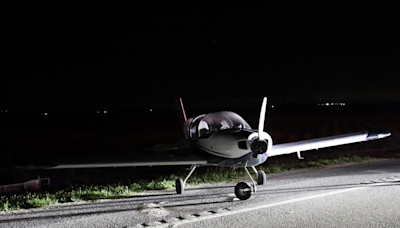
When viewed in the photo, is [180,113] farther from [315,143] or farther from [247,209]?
[247,209]

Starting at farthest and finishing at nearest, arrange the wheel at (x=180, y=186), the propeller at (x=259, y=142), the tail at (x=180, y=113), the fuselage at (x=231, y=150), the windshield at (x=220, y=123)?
the tail at (x=180, y=113), the wheel at (x=180, y=186), the windshield at (x=220, y=123), the fuselage at (x=231, y=150), the propeller at (x=259, y=142)

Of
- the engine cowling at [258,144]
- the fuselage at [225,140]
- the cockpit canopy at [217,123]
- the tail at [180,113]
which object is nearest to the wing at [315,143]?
the engine cowling at [258,144]

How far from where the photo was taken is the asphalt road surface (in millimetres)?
7641

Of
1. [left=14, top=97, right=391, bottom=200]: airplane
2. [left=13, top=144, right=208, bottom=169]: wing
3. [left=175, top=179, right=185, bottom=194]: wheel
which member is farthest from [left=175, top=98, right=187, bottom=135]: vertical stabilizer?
[left=175, top=179, right=185, bottom=194]: wheel

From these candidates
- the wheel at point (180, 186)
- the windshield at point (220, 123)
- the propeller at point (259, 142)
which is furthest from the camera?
the wheel at point (180, 186)

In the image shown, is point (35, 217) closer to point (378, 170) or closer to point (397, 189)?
point (397, 189)

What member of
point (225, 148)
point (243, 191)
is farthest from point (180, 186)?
point (243, 191)

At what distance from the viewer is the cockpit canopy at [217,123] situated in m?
10.6

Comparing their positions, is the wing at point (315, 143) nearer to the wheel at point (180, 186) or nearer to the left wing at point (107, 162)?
the left wing at point (107, 162)

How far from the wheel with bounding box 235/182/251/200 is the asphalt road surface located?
0.62 feet

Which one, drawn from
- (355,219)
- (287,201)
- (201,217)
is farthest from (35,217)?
(355,219)

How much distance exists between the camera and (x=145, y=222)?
25.3ft

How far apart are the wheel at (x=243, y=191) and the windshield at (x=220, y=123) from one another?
159 centimetres

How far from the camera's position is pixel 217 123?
10719 mm
